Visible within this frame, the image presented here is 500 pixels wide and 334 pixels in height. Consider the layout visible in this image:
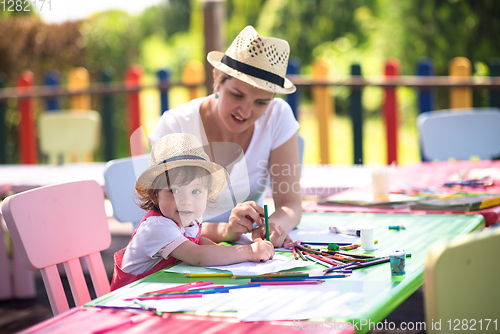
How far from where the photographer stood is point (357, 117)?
4902mm

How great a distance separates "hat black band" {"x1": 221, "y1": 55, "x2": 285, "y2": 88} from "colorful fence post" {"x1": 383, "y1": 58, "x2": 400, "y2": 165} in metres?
3.04

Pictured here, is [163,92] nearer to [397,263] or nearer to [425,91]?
[425,91]

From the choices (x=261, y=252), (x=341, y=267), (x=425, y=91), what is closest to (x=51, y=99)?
(x=425, y=91)

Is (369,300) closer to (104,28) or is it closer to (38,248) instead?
(38,248)

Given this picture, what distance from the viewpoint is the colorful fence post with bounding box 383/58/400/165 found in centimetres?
471

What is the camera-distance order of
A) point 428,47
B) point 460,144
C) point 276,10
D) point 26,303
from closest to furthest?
point 26,303 < point 460,144 < point 428,47 < point 276,10

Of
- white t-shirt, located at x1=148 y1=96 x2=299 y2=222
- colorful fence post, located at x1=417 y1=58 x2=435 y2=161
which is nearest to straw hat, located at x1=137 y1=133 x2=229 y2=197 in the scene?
white t-shirt, located at x1=148 y1=96 x2=299 y2=222

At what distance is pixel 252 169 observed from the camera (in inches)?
86.4

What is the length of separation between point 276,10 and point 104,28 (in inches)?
201

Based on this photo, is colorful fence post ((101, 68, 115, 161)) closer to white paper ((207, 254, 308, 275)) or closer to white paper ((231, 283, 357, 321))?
white paper ((207, 254, 308, 275))

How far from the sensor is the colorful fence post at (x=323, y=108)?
4.93 metres

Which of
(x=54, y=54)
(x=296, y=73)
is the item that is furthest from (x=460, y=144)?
(x=54, y=54)

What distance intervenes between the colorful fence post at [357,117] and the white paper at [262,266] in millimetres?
3432

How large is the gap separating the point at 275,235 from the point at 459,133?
94.0 inches
